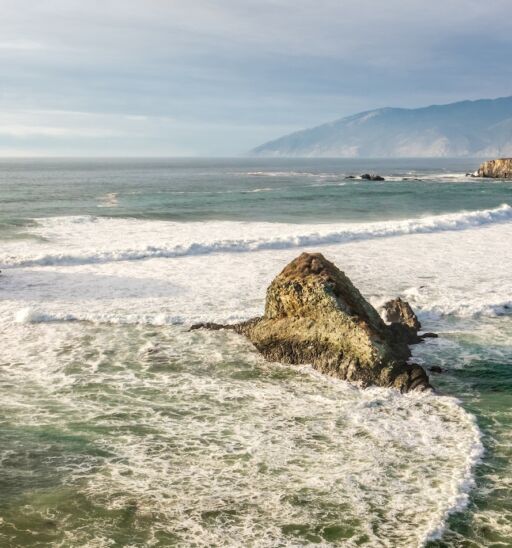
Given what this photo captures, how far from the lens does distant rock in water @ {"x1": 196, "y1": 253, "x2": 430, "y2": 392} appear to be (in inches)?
444

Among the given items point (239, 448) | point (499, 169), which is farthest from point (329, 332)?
point (499, 169)

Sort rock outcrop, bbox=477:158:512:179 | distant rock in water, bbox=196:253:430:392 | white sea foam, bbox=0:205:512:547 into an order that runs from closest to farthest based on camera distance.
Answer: white sea foam, bbox=0:205:512:547 < distant rock in water, bbox=196:253:430:392 < rock outcrop, bbox=477:158:512:179

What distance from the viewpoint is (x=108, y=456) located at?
8539mm

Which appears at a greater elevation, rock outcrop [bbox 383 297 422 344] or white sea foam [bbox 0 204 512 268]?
white sea foam [bbox 0 204 512 268]

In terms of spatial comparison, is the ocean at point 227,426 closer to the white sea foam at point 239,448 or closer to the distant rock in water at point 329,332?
the white sea foam at point 239,448

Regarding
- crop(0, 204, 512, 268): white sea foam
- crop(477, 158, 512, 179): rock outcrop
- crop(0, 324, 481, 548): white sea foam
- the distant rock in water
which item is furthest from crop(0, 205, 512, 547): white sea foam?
crop(477, 158, 512, 179): rock outcrop

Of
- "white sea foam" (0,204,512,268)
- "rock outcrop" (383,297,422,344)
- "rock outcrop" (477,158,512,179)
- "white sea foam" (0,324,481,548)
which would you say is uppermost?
"rock outcrop" (477,158,512,179)

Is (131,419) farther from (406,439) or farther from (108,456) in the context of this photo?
(406,439)

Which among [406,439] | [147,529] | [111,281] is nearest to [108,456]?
[147,529]

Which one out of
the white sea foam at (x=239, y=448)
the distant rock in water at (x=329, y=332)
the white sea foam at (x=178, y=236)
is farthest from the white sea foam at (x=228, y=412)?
the white sea foam at (x=178, y=236)

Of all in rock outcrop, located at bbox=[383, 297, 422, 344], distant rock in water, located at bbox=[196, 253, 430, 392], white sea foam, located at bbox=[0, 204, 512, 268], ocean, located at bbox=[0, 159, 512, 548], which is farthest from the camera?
white sea foam, located at bbox=[0, 204, 512, 268]

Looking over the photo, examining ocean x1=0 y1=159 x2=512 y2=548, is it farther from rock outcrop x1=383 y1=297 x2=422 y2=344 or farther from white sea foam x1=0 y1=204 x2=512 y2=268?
white sea foam x1=0 y1=204 x2=512 y2=268

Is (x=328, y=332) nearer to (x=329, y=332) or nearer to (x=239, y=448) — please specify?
(x=329, y=332)

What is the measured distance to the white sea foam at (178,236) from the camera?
27.6 metres
